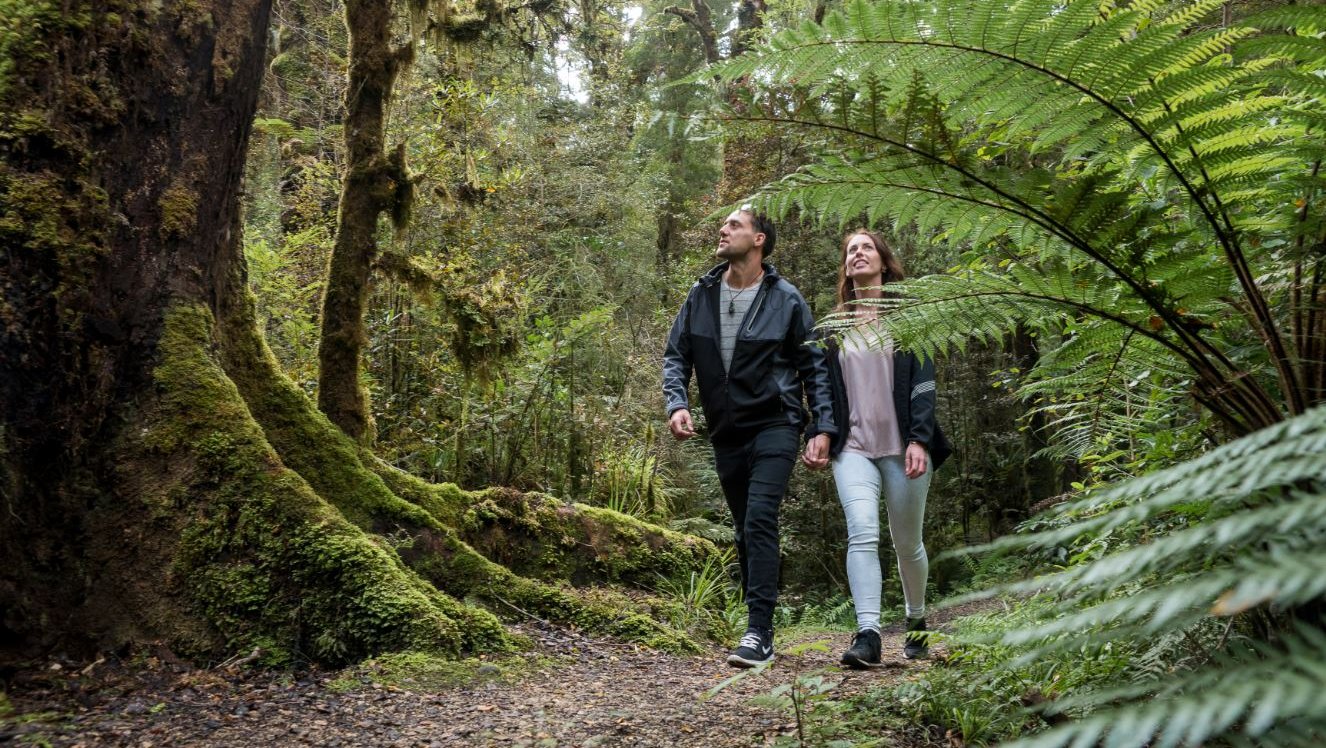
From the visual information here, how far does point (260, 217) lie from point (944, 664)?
14583mm

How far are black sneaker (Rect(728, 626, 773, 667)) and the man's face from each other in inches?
77.9

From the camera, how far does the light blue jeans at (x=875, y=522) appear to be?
14.8 feet

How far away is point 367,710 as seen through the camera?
3414mm

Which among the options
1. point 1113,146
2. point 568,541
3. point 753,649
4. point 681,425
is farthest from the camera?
point 568,541

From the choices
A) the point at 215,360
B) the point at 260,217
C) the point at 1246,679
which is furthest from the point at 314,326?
the point at 1246,679

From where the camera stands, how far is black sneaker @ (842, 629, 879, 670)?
4168 mm

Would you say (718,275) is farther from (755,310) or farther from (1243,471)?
(1243,471)

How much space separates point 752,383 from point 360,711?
241 centimetres

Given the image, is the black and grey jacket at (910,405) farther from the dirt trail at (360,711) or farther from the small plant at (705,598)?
the small plant at (705,598)

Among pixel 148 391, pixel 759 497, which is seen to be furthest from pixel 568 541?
pixel 148 391

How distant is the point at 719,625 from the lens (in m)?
6.34

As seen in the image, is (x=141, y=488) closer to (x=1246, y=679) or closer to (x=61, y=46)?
(x=61, y=46)

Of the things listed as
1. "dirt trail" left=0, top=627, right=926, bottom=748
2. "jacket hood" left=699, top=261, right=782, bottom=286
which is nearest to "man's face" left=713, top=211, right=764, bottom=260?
"jacket hood" left=699, top=261, right=782, bottom=286

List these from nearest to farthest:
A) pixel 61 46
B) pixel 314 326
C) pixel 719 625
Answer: pixel 61 46 → pixel 719 625 → pixel 314 326
